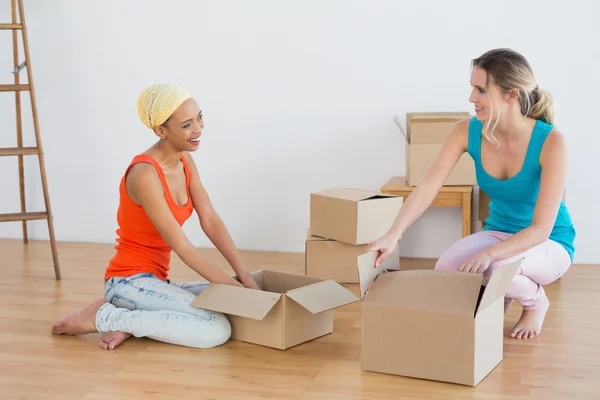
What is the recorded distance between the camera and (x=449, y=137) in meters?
2.64

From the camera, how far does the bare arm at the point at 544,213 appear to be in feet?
7.76

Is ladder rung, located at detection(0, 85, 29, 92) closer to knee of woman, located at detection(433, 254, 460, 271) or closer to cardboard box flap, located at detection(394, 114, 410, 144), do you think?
cardboard box flap, located at detection(394, 114, 410, 144)

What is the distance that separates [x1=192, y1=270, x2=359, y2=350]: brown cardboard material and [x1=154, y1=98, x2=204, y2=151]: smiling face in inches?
18.9

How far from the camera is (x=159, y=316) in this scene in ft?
8.32

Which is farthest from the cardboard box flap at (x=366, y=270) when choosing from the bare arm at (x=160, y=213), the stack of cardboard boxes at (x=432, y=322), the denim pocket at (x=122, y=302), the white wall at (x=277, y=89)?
the white wall at (x=277, y=89)

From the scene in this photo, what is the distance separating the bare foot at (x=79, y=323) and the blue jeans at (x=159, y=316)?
4 centimetres

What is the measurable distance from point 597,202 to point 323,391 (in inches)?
79.1

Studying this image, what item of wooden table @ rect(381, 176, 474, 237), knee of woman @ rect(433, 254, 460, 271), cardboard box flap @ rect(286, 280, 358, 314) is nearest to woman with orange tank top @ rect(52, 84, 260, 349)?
cardboard box flap @ rect(286, 280, 358, 314)

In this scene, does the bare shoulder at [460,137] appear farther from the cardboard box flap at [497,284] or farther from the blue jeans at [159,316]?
the blue jeans at [159,316]

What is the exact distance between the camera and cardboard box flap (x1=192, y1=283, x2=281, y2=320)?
7.93 ft

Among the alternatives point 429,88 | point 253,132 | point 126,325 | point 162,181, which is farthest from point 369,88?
point 126,325

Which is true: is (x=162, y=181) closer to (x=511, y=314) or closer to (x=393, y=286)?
(x=393, y=286)

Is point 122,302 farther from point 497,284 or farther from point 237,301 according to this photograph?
point 497,284

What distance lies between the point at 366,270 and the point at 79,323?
976 millimetres
